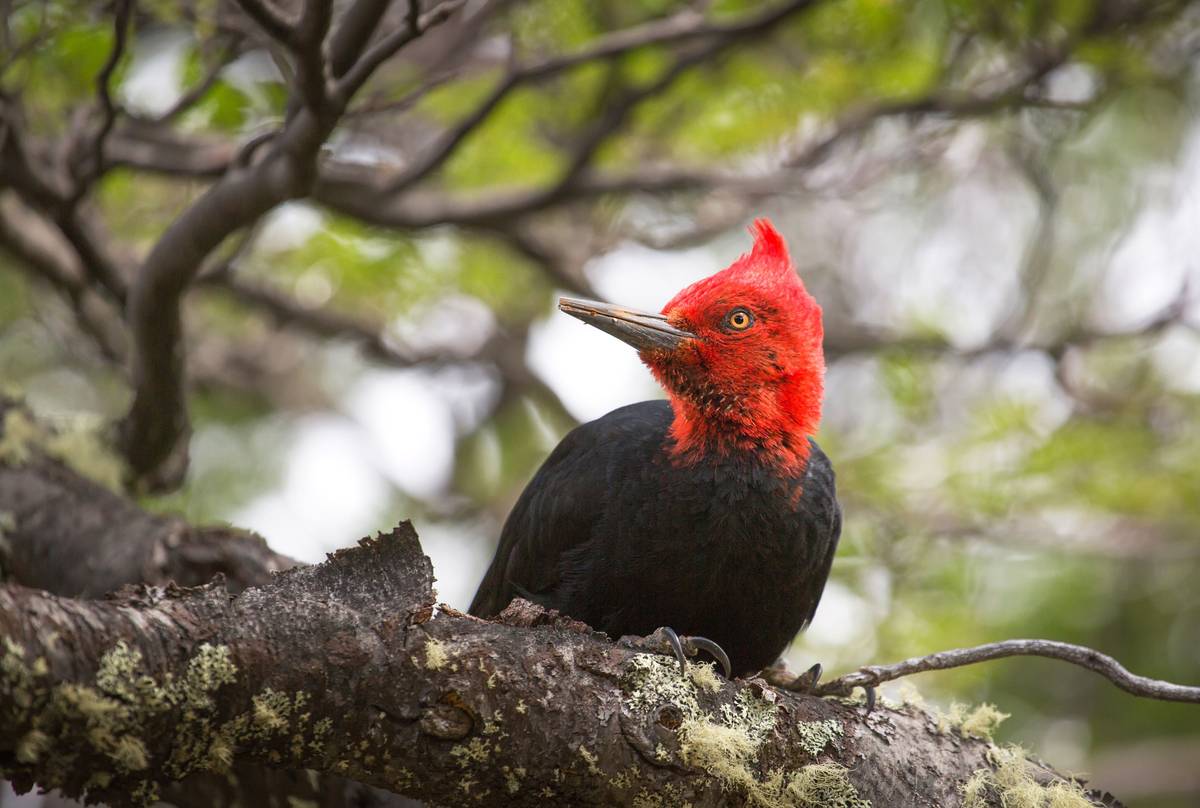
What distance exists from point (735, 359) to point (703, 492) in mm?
448

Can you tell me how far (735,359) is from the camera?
10.9 feet

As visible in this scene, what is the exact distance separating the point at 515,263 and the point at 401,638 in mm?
4156

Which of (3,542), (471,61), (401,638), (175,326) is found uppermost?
(471,61)

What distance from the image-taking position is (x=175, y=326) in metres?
3.31

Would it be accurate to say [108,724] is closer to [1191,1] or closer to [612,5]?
[612,5]

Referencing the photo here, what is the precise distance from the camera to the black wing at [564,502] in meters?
3.25

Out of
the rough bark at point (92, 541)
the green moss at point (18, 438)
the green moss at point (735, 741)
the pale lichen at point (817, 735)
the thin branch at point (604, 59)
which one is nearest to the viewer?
the green moss at point (735, 741)

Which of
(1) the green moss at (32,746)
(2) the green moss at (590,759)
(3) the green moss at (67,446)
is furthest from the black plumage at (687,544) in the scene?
(3) the green moss at (67,446)

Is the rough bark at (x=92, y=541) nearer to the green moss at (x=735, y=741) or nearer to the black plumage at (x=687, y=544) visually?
the black plumage at (x=687, y=544)

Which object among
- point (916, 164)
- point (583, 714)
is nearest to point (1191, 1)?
point (916, 164)

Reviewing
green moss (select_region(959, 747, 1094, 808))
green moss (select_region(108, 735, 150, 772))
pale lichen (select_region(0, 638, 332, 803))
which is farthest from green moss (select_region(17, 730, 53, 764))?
green moss (select_region(959, 747, 1094, 808))

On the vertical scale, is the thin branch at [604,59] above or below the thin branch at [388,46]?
above

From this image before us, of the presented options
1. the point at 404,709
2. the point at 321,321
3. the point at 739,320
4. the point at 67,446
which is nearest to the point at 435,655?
the point at 404,709

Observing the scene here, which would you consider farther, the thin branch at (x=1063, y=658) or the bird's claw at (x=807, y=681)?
the bird's claw at (x=807, y=681)
